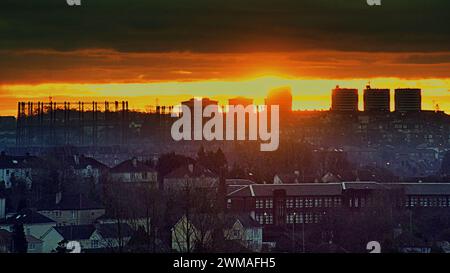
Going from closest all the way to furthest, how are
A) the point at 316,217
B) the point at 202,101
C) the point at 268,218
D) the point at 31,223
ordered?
the point at 202,101, the point at 268,218, the point at 31,223, the point at 316,217

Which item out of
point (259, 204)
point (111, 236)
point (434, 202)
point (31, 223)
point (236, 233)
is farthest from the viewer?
point (434, 202)

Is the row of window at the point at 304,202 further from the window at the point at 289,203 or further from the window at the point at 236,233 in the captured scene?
the window at the point at 236,233

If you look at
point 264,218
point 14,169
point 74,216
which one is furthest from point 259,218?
point 14,169

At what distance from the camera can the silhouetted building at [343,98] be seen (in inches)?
251

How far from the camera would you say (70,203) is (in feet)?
29.9

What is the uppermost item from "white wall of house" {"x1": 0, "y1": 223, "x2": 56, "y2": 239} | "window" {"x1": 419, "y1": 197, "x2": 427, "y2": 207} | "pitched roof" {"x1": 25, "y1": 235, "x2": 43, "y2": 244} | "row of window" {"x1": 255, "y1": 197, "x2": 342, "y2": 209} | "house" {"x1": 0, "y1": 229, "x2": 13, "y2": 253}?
"row of window" {"x1": 255, "y1": 197, "x2": 342, "y2": 209}

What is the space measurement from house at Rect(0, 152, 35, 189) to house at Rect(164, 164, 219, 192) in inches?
80.9

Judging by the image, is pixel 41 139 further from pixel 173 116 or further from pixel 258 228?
pixel 173 116

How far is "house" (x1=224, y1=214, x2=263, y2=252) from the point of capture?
23.5 ft

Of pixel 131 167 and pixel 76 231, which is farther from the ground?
pixel 131 167

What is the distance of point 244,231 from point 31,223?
6.53ft

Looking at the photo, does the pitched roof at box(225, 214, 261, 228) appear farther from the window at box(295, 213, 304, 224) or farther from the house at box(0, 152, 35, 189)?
the house at box(0, 152, 35, 189)

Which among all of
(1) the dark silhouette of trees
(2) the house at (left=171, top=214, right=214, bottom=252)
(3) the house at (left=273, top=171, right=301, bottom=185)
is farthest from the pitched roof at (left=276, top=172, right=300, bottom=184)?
(1) the dark silhouette of trees

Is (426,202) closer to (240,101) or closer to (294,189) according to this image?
(294,189)
